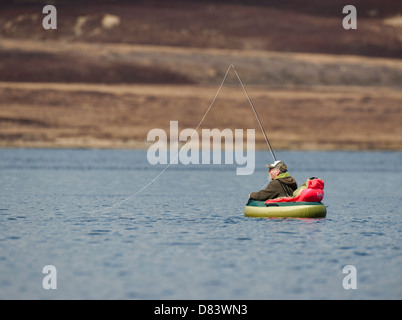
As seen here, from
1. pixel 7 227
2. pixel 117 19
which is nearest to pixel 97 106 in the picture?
pixel 117 19

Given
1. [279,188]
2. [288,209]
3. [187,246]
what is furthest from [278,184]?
[187,246]

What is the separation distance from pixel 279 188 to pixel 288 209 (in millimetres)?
608

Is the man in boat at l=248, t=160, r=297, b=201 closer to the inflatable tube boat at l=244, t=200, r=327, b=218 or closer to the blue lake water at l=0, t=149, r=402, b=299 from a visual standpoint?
the inflatable tube boat at l=244, t=200, r=327, b=218

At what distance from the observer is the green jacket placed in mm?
24141

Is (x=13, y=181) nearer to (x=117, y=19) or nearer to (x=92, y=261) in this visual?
(x=92, y=261)

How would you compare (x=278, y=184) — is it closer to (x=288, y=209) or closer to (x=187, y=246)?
(x=288, y=209)

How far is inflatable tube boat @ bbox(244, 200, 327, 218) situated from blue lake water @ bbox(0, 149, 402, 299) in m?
0.24

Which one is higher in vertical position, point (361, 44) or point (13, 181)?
point (361, 44)

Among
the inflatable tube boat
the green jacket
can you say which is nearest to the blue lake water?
the inflatable tube boat

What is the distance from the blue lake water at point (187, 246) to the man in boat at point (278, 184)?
30.0 inches

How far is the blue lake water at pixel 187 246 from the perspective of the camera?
1567 cm
